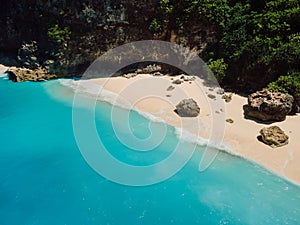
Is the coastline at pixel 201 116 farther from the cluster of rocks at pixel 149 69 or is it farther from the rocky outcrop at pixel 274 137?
the cluster of rocks at pixel 149 69

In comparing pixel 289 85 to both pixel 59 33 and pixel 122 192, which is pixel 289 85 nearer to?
pixel 122 192

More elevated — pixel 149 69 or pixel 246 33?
pixel 246 33

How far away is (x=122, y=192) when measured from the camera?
15.5 metres

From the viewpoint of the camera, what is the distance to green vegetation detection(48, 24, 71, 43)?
92.9 ft

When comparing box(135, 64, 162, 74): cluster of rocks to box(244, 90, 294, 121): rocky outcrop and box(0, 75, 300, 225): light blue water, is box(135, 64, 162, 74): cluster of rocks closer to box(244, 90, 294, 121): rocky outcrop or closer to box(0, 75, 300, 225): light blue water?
box(0, 75, 300, 225): light blue water

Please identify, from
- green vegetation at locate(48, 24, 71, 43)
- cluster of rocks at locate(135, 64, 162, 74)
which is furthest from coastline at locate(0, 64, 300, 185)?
green vegetation at locate(48, 24, 71, 43)

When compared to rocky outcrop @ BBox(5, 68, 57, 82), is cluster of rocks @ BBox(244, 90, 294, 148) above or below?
above

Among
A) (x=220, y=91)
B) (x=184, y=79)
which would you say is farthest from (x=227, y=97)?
(x=184, y=79)

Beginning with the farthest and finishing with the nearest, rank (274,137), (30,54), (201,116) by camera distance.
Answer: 1. (30,54)
2. (201,116)
3. (274,137)

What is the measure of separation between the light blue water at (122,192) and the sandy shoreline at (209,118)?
44.7 inches

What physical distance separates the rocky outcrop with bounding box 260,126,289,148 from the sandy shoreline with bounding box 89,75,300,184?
29cm

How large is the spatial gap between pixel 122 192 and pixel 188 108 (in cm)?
905

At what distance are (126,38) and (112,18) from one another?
2.45m

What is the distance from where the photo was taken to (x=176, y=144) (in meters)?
19.5
